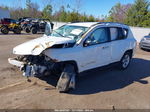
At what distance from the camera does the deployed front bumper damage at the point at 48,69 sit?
419cm

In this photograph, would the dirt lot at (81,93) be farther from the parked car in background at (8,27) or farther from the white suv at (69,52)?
the parked car in background at (8,27)

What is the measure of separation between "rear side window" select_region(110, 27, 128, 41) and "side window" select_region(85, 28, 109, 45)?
0.37 meters

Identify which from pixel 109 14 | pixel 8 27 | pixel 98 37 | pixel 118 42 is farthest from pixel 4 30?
pixel 109 14

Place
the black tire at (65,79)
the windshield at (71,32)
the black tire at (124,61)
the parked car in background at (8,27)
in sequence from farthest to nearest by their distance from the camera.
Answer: the parked car in background at (8,27) < the black tire at (124,61) < the windshield at (71,32) < the black tire at (65,79)

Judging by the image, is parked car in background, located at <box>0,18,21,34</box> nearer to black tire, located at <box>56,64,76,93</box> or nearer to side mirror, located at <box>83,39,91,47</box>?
side mirror, located at <box>83,39,91,47</box>

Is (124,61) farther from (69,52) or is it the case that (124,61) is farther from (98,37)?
(69,52)

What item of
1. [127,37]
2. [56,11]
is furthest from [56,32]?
[56,11]

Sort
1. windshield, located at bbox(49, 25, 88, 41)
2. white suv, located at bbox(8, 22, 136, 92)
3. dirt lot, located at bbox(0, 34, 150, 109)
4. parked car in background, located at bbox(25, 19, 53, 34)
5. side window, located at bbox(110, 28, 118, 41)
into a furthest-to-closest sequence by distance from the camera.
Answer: parked car in background, located at bbox(25, 19, 53, 34), side window, located at bbox(110, 28, 118, 41), windshield, located at bbox(49, 25, 88, 41), white suv, located at bbox(8, 22, 136, 92), dirt lot, located at bbox(0, 34, 150, 109)

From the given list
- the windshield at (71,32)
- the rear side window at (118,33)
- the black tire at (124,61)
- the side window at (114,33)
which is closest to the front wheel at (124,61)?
the black tire at (124,61)

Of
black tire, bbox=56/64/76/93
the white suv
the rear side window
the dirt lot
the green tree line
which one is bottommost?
the dirt lot

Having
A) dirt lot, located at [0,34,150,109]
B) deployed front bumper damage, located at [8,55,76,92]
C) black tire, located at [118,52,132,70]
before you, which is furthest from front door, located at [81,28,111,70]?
black tire, located at [118,52,132,70]

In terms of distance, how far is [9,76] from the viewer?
5.28 meters

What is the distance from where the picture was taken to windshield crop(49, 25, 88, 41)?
4.85 m

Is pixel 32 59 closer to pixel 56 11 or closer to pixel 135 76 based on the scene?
pixel 135 76
